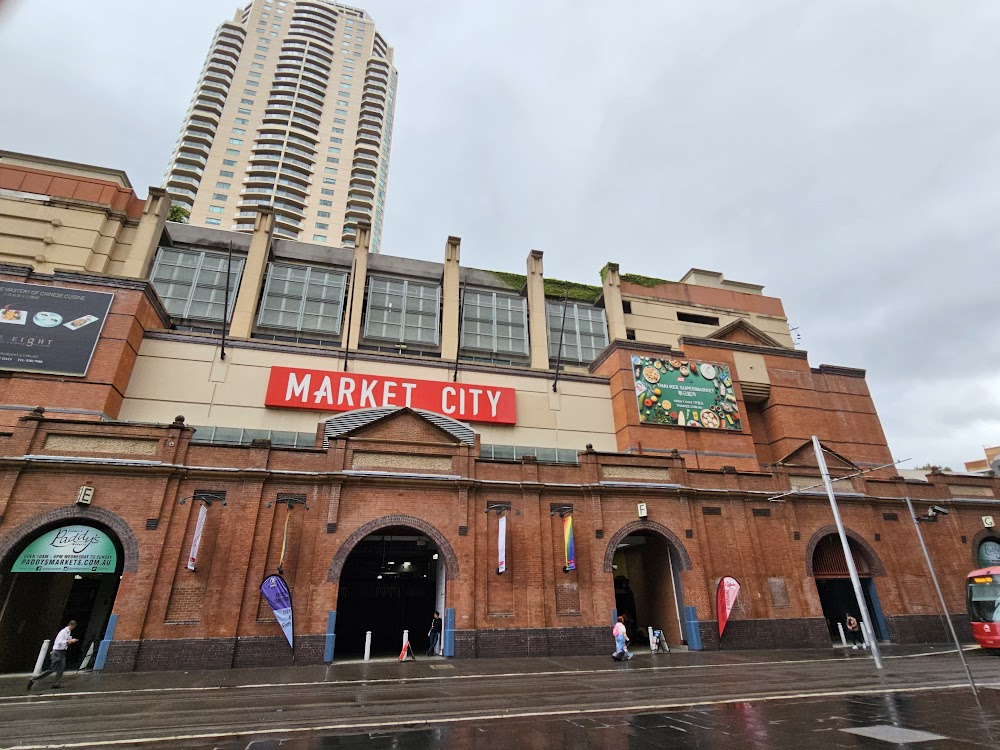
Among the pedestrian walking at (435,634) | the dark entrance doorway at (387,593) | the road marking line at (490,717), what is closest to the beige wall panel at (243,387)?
the dark entrance doorway at (387,593)

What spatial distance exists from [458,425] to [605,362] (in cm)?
1518

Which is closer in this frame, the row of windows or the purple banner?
the purple banner

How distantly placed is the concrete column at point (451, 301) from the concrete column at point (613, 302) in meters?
12.6

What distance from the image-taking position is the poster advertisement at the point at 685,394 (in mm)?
32250

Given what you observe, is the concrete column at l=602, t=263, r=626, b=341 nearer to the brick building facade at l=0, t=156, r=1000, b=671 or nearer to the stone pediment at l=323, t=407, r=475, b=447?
the brick building facade at l=0, t=156, r=1000, b=671

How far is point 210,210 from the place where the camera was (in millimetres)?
80312

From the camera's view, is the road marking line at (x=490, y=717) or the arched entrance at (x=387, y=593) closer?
the road marking line at (x=490, y=717)

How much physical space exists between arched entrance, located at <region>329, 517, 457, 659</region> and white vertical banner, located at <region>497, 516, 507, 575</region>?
4.30 metres

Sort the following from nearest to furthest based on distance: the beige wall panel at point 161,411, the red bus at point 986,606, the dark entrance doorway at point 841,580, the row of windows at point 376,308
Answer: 1. the red bus at point 986,606
2. the dark entrance doorway at point 841,580
3. the beige wall panel at point 161,411
4. the row of windows at point 376,308

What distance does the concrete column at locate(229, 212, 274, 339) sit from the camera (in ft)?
113

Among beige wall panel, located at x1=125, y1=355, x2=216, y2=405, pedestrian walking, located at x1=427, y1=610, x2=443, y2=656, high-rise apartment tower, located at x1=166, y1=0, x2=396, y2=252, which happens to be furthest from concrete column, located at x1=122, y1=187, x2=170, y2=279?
high-rise apartment tower, located at x1=166, y1=0, x2=396, y2=252

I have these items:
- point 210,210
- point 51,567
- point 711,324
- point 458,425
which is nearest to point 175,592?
point 51,567

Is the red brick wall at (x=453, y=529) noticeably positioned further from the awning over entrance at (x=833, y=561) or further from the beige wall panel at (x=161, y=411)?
the beige wall panel at (x=161, y=411)

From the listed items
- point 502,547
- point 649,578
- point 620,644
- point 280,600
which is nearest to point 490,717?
point 502,547
